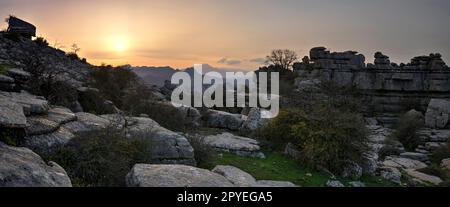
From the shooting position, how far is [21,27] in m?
28.5

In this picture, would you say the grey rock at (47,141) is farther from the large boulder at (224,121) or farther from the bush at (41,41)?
the bush at (41,41)

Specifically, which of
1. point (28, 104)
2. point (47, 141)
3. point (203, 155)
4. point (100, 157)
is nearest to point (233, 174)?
point (203, 155)

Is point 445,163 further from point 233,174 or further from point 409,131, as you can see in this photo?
point 233,174

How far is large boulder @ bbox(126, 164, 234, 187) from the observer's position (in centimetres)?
→ 662

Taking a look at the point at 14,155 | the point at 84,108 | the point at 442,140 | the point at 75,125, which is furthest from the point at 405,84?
the point at 14,155

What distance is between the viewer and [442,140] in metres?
33.6

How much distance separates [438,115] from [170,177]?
38919mm

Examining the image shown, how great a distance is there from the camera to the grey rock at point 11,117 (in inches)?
268

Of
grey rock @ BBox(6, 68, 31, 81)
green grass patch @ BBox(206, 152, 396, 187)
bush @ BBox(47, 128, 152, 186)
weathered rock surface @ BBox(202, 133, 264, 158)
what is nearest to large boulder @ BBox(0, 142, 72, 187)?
bush @ BBox(47, 128, 152, 186)

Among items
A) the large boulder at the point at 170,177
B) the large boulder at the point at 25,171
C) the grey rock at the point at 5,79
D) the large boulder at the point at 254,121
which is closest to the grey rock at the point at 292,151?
the large boulder at the point at 254,121

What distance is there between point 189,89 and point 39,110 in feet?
75.5

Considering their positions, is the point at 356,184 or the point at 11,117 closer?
the point at 11,117

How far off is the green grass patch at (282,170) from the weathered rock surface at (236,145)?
438mm
